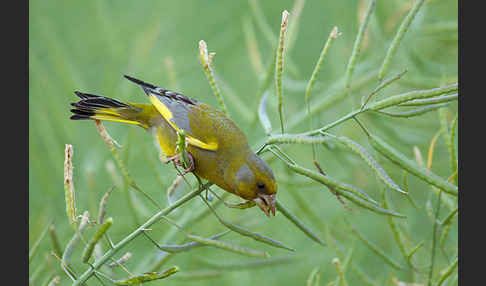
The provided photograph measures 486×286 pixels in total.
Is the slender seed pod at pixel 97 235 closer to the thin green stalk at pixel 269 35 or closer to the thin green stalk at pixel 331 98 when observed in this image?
the thin green stalk at pixel 331 98

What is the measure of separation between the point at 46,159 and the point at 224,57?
33.4 inches

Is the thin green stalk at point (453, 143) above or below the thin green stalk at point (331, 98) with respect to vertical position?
below

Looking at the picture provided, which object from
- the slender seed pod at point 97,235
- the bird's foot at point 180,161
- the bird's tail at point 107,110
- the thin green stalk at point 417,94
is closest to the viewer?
the slender seed pod at point 97,235

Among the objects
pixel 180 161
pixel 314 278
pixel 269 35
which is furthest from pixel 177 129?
pixel 269 35

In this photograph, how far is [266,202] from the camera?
0.95 m

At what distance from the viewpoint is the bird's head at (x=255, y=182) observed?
950 millimetres

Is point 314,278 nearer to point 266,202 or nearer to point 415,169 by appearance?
point 266,202

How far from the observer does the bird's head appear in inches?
37.4

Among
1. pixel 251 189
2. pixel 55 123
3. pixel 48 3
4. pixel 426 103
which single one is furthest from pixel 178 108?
pixel 48 3

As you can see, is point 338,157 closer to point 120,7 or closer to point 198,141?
point 198,141

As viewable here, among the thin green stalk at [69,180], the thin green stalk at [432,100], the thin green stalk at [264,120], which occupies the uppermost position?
the thin green stalk at [69,180]

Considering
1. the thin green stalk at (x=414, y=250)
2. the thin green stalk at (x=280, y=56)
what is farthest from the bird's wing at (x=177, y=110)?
the thin green stalk at (x=414, y=250)

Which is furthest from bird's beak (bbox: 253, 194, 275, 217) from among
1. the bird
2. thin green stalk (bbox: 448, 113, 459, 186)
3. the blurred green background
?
the blurred green background

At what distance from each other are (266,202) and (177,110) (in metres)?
0.32
